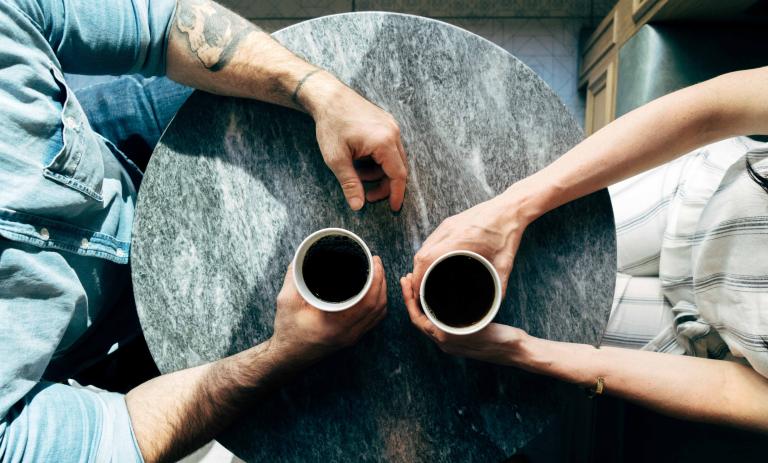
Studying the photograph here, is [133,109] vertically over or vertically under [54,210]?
over

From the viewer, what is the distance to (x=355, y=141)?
78 centimetres

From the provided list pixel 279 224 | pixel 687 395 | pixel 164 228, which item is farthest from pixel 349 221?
pixel 687 395

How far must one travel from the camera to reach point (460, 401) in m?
0.80

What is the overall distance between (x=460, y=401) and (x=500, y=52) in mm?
635

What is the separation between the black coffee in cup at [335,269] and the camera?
26.8 inches

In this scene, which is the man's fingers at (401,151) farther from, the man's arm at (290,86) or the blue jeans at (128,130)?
the blue jeans at (128,130)

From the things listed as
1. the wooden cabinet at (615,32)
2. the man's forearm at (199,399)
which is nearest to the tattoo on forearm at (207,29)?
the man's forearm at (199,399)

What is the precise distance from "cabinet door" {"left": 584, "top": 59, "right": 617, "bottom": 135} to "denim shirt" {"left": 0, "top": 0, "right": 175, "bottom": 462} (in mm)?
1305

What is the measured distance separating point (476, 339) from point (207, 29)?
0.75 m

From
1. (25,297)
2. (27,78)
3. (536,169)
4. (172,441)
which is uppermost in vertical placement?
(27,78)

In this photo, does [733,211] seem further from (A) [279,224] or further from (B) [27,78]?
(B) [27,78]

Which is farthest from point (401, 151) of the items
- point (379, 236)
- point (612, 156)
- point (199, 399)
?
point (199, 399)

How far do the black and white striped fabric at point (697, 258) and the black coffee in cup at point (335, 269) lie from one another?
65cm

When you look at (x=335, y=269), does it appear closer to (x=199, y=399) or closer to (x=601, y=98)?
(x=199, y=399)
